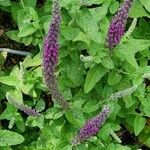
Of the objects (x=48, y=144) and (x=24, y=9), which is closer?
(x=48, y=144)

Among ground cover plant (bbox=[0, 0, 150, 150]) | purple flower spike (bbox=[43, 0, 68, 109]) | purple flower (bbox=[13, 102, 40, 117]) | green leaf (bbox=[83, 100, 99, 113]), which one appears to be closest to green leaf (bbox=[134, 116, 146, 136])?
ground cover plant (bbox=[0, 0, 150, 150])

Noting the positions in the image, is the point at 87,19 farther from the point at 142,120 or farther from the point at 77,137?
the point at 142,120

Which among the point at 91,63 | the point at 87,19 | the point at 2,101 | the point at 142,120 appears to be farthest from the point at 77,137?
the point at 2,101

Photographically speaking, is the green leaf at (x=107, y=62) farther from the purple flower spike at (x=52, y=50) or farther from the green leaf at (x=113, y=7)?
the purple flower spike at (x=52, y=50)

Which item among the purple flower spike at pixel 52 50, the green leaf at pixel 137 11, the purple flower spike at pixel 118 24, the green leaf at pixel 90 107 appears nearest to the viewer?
the purple flower spike at pixel 52 50

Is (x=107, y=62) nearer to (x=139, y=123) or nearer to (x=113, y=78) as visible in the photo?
(x=113, y=78)

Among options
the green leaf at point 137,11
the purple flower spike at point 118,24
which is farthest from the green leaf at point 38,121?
the green leaf at point 137,11
